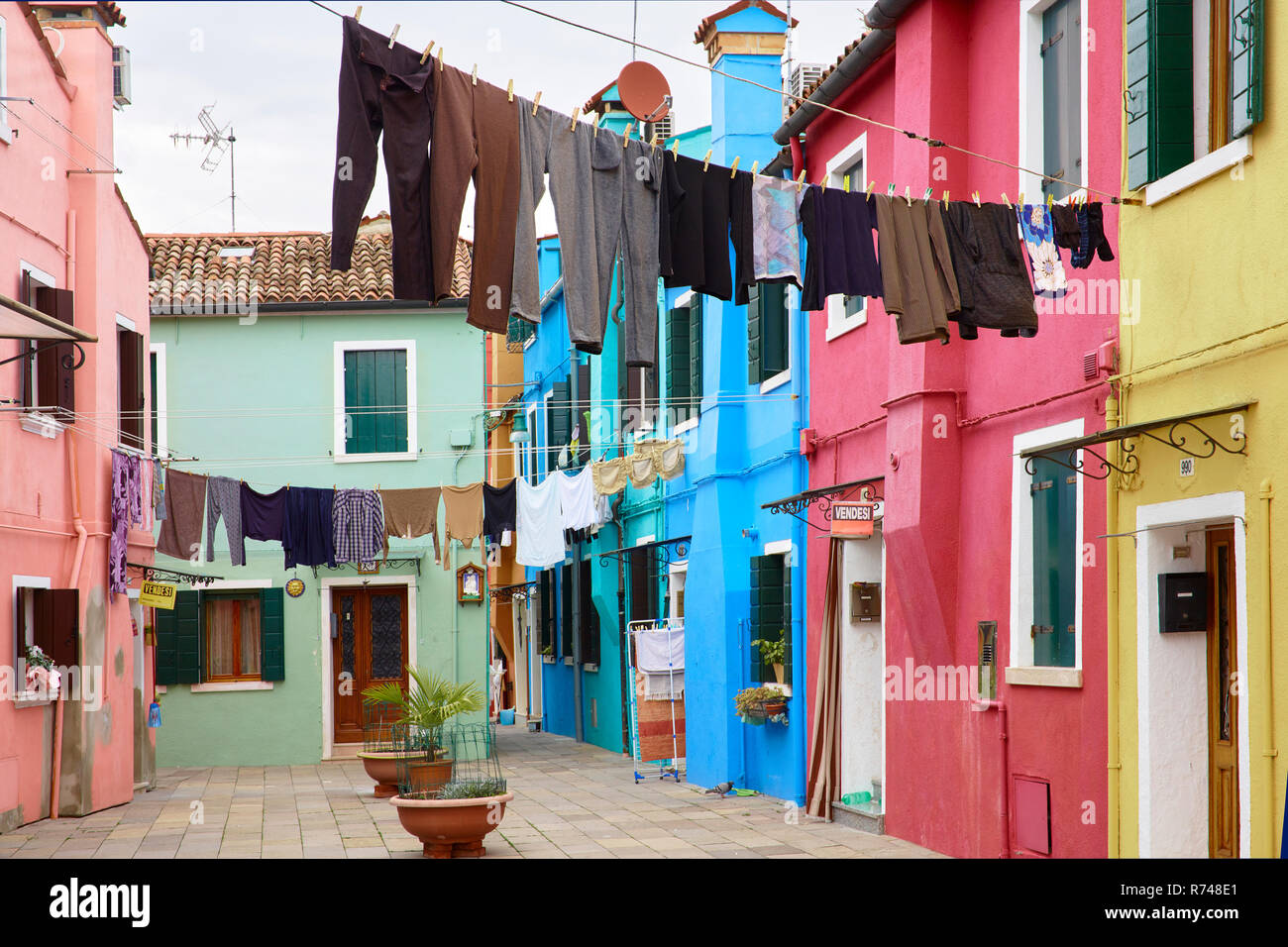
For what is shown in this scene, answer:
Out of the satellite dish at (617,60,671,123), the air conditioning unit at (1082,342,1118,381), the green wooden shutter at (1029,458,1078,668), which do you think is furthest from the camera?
the green wooden shutter at (1029,458,1078,668)

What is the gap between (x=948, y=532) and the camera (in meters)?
10.9

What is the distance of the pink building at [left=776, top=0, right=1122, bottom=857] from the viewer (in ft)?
29.9

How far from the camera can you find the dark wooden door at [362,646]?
22.2 m

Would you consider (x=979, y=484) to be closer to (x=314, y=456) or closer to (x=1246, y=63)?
(x=1246, y=63)

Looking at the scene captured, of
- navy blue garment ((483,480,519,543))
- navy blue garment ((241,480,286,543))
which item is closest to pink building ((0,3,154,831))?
navy blue garment ((241,480,286,543))

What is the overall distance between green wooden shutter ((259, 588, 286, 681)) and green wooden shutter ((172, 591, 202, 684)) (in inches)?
35.9

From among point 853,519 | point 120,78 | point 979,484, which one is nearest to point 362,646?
point 120,78

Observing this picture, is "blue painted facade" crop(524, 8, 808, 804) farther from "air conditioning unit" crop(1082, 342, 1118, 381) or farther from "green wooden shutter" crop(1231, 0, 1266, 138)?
Answer: "green wooden shutter" crop(1231, 0, 1266, 138)

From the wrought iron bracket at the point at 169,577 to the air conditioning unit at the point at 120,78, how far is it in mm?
5550

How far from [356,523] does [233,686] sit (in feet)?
14.1

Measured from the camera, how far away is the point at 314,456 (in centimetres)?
2222

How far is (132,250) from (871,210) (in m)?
11.9

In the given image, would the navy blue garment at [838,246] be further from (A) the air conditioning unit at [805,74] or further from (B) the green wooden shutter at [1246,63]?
(A) the air conditioning unit at [805,74]
